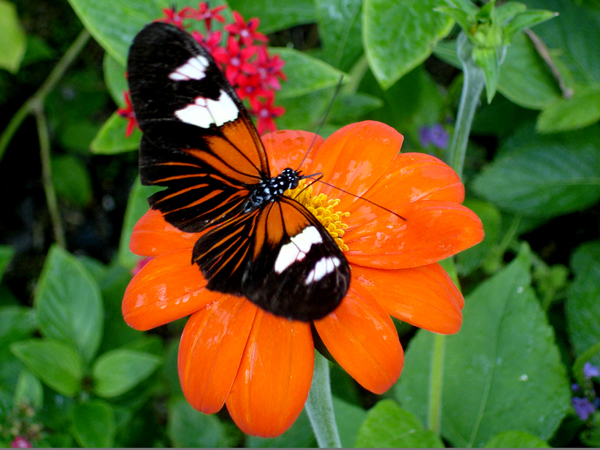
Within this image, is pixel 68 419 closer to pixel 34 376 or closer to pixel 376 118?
pixel 34 376

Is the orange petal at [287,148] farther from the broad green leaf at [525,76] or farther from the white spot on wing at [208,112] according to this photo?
the broad green leaf at [525,76]

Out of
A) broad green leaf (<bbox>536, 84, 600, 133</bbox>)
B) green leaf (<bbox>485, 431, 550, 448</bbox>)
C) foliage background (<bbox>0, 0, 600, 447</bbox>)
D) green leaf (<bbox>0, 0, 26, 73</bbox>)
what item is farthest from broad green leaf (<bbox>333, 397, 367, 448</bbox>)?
green leaf (<bbox>0, 0, 26, 73</bbox>)

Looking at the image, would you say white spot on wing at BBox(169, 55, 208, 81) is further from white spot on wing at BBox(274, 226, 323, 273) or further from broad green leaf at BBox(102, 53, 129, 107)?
broad green leaf at BBox(102, 53, 129, 107)

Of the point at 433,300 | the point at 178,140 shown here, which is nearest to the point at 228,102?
the point at 178,140

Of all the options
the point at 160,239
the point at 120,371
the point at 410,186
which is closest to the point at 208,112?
the point at 160,239

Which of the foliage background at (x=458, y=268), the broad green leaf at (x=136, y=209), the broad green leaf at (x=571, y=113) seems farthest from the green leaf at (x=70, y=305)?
the broad green leaf at (x=571, y=113)

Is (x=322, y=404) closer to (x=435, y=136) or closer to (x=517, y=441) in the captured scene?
(x=517, y=441)
